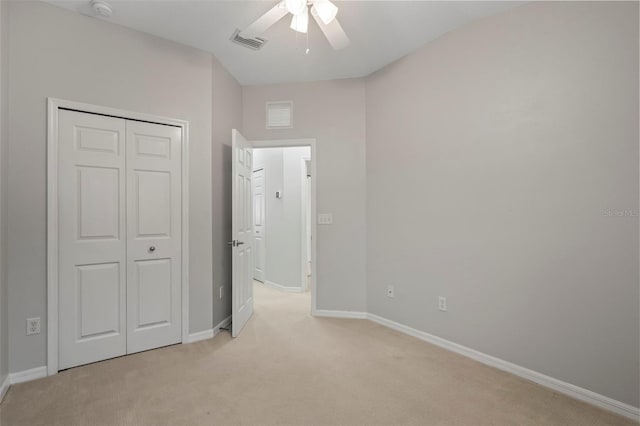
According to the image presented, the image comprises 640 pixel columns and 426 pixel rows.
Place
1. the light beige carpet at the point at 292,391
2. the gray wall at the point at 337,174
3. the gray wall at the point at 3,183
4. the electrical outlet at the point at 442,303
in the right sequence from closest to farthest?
1. the light beige carpet at the point at 292,391
2. the gray wall at the point at 3,183
3. the electrical outlet at the point at 442,303
4. the gray wall at the point at 337,174

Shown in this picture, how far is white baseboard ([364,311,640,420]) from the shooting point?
5.87ft

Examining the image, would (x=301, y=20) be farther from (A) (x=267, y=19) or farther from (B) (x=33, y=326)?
(B) (x=33, y=326)

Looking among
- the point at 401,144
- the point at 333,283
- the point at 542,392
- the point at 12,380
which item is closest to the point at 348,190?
the point at 401,144

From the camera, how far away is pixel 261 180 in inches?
204

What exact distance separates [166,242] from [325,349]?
5.53 ft

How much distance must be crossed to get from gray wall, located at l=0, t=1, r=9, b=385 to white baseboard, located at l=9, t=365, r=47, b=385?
0.07m

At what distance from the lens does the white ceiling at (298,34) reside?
2.26 meters

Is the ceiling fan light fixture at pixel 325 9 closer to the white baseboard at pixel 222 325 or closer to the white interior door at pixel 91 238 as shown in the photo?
the white interior door at pixel 91 238

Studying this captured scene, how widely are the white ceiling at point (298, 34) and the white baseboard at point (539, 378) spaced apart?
265cm

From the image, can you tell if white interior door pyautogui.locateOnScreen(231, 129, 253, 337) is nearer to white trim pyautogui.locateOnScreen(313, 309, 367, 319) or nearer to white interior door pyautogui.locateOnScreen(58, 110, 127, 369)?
white trim pyautogui.locateOnScreen(313, 309, 367, 319)

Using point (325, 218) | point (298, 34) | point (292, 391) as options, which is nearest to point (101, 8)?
point (298, 34)

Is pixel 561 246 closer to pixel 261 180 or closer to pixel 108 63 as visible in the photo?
pixel 108 63

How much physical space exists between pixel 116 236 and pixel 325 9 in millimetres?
2300

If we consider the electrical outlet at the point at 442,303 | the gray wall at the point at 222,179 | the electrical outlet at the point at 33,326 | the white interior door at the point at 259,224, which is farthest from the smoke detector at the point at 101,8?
the electrical outlet at the point at 442,303
